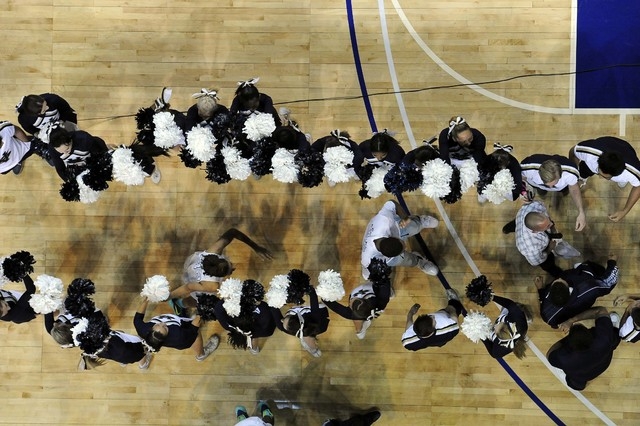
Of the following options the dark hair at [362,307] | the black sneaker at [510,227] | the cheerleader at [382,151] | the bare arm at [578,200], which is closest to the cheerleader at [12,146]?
the cheerleader at [382,151]

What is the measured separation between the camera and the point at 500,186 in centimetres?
451

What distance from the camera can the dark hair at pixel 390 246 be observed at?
447cm

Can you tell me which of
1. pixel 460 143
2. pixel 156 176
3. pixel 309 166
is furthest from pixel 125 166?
pixel 460 143

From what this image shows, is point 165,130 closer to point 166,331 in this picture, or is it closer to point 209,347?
point 166,331

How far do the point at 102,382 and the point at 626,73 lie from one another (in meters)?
6.19

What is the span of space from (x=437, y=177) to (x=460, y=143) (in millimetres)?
393

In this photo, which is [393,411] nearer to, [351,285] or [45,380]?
[351,285]

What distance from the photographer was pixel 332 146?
459cm

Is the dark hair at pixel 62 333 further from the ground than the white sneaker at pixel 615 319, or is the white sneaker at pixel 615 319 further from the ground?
the dark hair at pixel 62 333

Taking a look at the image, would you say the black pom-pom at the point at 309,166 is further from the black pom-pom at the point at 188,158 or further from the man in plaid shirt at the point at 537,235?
the man in plaid shirt at the point at 537,235

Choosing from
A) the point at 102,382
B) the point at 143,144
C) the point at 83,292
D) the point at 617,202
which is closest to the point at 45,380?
the point at 102,382

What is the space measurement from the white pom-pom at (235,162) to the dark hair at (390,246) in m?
1.30

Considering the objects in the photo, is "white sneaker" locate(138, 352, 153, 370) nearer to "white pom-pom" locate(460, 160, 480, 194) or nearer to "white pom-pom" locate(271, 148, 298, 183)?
"white pom-pom" locate(271, 148, 298, 183)

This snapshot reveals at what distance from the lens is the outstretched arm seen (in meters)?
5.08
